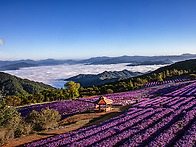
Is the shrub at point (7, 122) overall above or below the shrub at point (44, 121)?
above

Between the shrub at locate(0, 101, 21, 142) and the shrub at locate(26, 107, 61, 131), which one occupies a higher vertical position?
the shrub at locate(0, 101, 21, 142)

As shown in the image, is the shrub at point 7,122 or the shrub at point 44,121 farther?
the shrub at point 44,121

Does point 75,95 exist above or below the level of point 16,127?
below

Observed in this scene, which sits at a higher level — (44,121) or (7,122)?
(7,122)

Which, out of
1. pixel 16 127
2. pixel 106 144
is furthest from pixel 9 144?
pixel 106 144

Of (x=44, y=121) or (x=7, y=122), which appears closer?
(x=7, y=122)

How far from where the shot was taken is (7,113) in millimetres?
17953

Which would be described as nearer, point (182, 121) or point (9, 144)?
point (9, 144)

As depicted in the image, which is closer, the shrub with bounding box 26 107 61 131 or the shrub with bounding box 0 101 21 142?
the shrub with bounding box 0 101 21 142

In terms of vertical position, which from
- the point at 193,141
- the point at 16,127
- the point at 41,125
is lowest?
the point at 41,125

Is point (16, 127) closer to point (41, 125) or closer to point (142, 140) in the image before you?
point (41, 125)

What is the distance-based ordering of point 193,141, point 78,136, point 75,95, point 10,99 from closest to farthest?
point 193,141 < point 78,136 < point 10,99 < point 75,95

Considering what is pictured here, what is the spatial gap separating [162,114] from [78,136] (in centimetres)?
1118

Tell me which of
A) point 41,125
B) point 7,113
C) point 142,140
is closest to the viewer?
point 142,140
